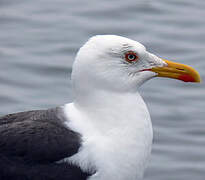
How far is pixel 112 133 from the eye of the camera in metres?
7.08

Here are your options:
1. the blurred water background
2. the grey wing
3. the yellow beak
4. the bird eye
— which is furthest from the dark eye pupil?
the blurred water background

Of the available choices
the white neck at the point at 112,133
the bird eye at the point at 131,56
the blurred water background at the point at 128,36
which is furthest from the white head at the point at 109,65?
the blurred water background at the point at 128,36

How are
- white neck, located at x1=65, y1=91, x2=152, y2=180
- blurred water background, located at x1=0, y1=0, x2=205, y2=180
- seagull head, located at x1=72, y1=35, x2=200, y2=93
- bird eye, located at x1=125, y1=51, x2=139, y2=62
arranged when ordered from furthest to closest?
blurred water background, located at x1=0, y1=0, x2=205, y2=180 → bird eye, located at x1=125, y1=51, x2=139, y2=62 → seagull head, located at x1=72, y1=35, x2=200, y2=93 → white neck, located at x1=65, y1=91, x2=152, y2=180

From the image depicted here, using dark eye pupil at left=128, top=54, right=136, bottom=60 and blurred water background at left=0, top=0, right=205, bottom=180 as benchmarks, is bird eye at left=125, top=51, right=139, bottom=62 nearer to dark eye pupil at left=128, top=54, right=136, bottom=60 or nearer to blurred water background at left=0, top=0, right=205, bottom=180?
dark eye pupil at left=128, top=54, right=136, bottom=60

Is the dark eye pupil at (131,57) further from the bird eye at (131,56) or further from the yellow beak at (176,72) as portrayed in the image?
the yellow beak at (176,72)

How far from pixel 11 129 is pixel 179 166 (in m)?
2.97

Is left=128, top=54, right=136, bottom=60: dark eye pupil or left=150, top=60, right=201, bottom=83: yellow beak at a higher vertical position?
left=128, top=54, right=136, bottom=60: dark eye pupil

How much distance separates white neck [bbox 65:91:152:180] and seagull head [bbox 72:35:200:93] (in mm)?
100

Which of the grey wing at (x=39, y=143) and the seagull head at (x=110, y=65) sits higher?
the seagull head at (x=110, y=65)

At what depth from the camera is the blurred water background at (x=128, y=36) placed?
32.5ft

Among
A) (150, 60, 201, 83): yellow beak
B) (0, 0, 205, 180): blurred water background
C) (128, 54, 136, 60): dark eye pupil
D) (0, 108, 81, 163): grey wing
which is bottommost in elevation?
(0, 0, 205, 180): blurred water background

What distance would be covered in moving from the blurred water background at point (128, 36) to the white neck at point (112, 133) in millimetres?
2183

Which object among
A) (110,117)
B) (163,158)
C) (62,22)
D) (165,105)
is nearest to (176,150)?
(163,158)

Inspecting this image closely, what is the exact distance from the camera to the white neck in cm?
693
